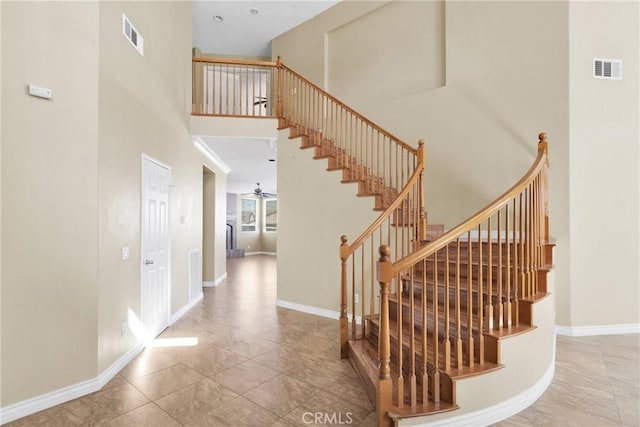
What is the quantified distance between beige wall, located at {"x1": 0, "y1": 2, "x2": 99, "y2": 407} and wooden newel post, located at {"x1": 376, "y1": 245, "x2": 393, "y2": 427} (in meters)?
2.30

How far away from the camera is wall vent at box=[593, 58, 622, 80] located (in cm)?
372

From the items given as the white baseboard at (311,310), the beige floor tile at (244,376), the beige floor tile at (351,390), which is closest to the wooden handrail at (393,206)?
the beige floor tile at (351,390)

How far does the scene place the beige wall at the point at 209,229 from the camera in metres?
6.40

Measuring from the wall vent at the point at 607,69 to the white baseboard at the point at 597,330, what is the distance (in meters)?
3.05

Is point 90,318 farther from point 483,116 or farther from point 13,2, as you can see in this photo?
point 483,116

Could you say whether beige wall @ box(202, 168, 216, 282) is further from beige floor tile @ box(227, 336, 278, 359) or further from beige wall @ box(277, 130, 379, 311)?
beige floor tile @ box(227, 336, 278, 359)

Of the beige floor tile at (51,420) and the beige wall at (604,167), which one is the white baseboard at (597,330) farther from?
the beige floor tile at (51,420)

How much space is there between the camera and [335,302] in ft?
14.2

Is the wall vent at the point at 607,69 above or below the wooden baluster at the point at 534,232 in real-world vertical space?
above

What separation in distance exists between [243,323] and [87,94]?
3.09m

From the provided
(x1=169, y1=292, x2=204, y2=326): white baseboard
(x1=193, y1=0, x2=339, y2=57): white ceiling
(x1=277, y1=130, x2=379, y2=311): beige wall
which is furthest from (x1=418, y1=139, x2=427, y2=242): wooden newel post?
(x1=193, y1=0, x2=339, y2=57): white ceiling

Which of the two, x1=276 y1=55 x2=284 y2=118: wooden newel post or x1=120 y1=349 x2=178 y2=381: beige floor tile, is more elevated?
x1=276 y1=55 x2=284 y2=118: wooden newel post

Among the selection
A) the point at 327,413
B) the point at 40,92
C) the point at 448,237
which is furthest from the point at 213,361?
the point at 40,92

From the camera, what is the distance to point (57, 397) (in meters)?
2.31
